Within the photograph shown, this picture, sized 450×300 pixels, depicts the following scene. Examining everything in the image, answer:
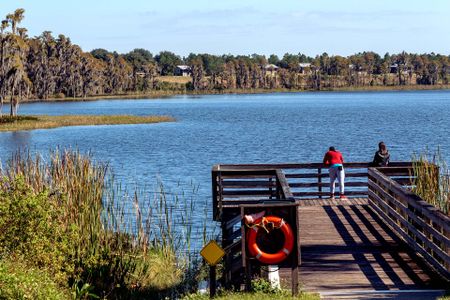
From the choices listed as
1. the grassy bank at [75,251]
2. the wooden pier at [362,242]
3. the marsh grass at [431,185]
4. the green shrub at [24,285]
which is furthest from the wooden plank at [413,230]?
the green shrub at [24,285]

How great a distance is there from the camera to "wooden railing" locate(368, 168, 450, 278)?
12930mm

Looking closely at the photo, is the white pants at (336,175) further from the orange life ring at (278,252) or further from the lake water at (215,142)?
the orange life ring at (278,252)

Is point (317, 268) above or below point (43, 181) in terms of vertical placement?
below

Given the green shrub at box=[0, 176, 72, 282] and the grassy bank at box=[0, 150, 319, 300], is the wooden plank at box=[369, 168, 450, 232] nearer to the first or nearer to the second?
the grassy bank at box=[0, 150, 319, 300]

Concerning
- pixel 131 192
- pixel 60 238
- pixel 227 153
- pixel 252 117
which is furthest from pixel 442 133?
pixel 60 238

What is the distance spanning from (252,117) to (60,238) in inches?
3618

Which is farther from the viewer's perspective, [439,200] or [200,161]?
[200,161]

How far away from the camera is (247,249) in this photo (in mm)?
12133

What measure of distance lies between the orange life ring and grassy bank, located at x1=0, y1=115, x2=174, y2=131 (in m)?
65.1

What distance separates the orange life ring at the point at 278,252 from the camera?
12.0m

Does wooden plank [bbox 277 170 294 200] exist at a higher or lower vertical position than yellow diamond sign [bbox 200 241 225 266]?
higher

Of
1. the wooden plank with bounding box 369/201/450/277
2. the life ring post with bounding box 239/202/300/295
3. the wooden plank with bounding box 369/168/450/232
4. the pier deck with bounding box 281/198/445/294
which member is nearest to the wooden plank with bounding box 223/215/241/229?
the life ring post with bounding box 239/202/300/295

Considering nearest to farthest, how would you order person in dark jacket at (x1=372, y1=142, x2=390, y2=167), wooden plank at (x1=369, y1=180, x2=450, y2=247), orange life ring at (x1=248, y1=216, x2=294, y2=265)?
orange life ring at (x1=248, y1=216, x2=294, y2=265) < wooden plank at (x1=369, y1=180, x2=450, y2=247) < person in dark jacket at (x1=372, y1=142, x2=390, y2=167)

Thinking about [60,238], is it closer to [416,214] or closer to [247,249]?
[247,249]
